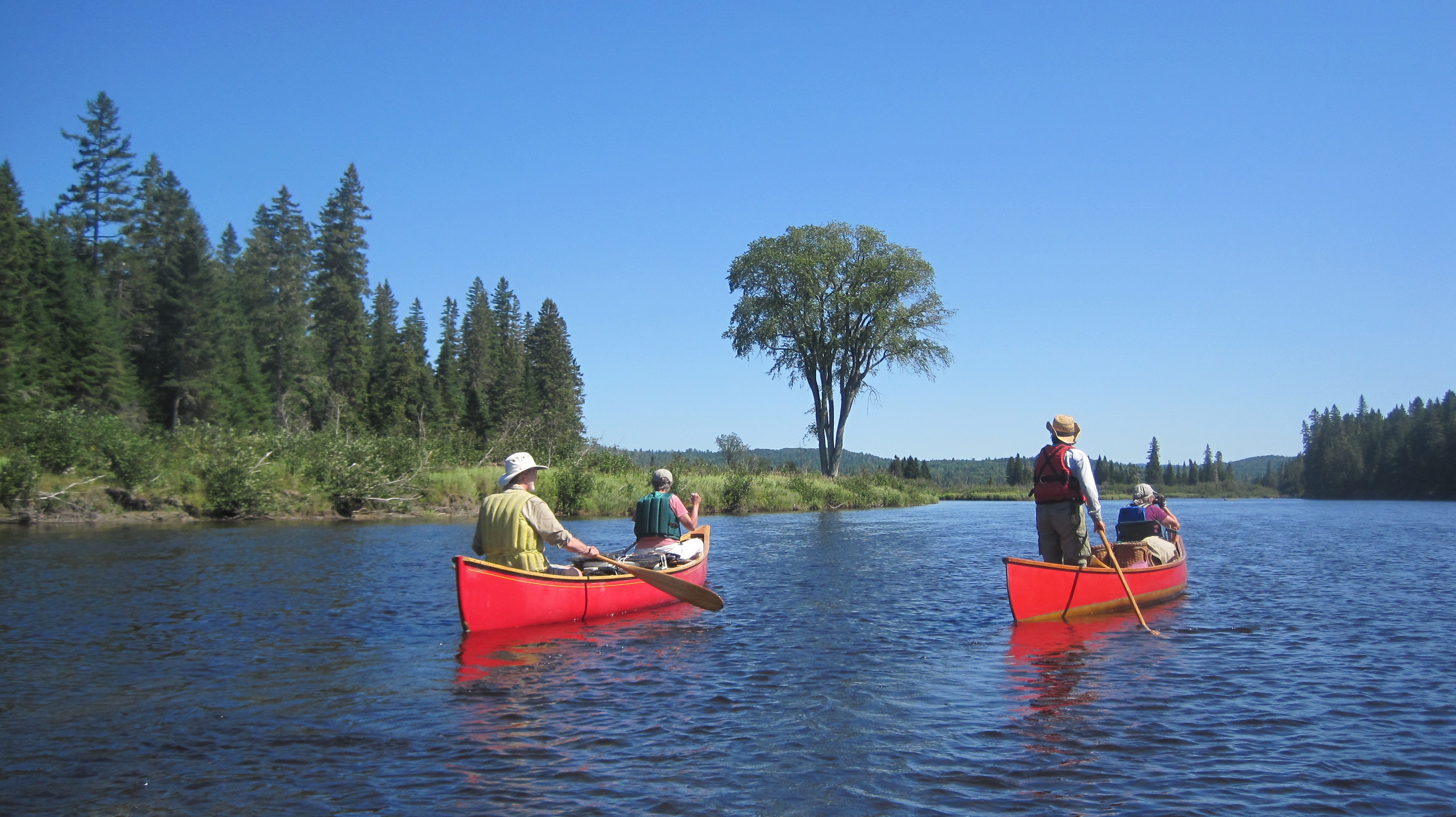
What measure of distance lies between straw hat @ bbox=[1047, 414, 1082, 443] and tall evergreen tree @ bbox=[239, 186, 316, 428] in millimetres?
60053

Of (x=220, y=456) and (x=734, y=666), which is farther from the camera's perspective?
(x=220, y=456)

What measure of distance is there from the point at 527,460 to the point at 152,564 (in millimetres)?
9535

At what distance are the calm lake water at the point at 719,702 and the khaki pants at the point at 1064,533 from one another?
3.19 ft

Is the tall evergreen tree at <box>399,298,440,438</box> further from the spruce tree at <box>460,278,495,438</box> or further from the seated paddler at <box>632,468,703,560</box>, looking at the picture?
the seated paddler at <box>632,468,703,560</box>

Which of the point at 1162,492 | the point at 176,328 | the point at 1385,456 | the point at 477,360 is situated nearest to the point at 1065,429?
the point at 176,328

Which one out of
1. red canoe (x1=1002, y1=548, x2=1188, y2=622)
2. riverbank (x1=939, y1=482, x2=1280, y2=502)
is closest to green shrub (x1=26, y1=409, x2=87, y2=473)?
red canoe (x1=1002, y1=548, x2=1188, y2=622)

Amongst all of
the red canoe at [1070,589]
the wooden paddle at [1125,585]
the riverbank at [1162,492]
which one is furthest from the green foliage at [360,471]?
the riverbank at [1162,492]

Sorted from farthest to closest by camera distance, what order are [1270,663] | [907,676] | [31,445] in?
1. [31,445]
2. [1270,663]
3. [907,676]

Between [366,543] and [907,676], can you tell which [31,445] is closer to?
[366,543]

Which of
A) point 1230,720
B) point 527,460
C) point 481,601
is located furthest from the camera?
point 527,460

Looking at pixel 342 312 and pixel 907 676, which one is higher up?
pixel 342 312

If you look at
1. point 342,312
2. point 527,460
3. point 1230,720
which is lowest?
point 1230,720

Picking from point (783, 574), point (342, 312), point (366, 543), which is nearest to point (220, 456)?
point (366, 543)

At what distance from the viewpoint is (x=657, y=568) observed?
13125 mm
